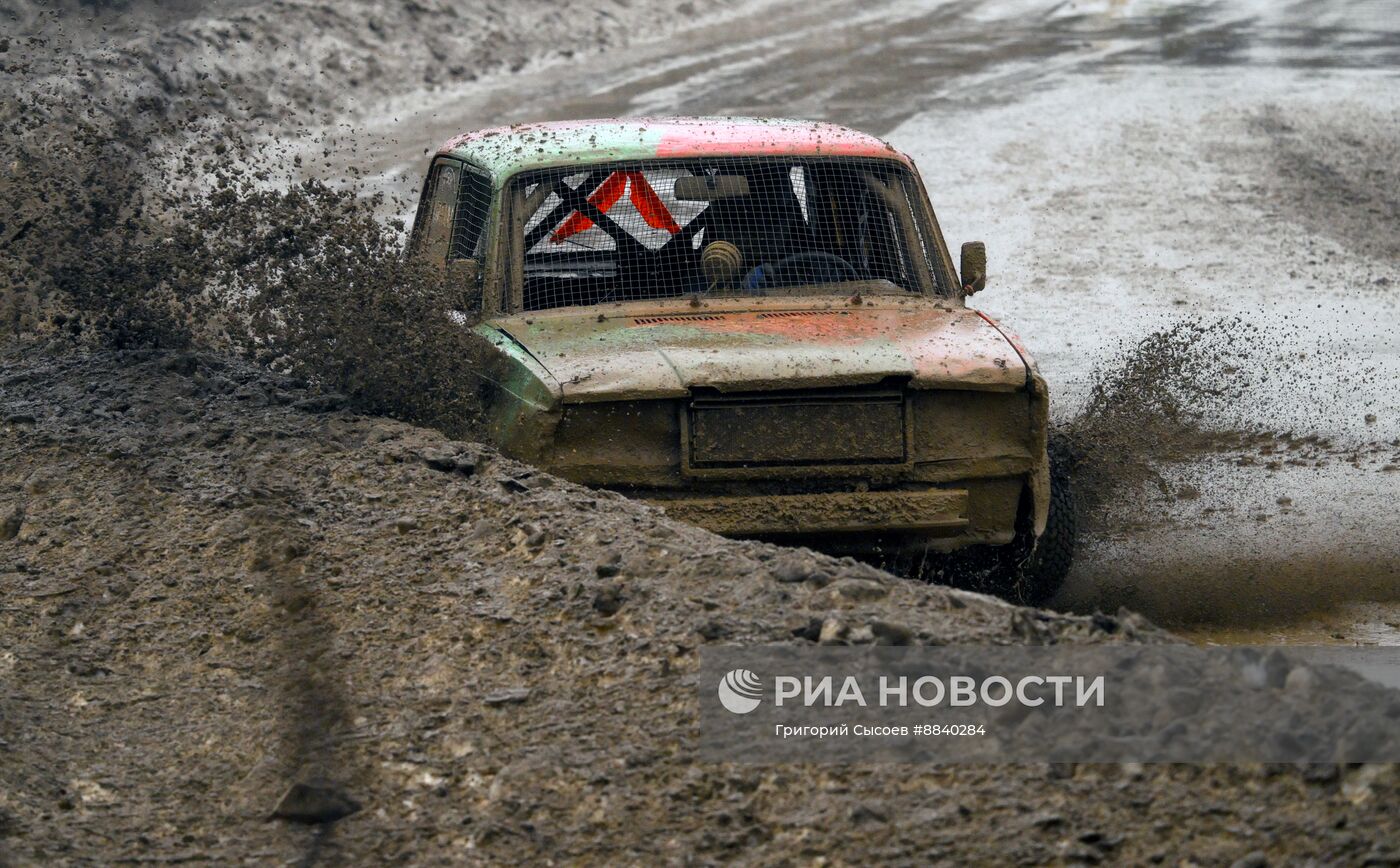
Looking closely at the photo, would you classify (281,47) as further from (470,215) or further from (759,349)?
(759,349)

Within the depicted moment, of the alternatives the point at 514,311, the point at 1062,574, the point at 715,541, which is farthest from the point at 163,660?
the point at 1062,574

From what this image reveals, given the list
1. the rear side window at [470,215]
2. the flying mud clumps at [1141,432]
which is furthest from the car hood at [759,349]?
the flying mud clumps at [1141,432]

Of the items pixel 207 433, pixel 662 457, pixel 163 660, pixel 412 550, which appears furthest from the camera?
pixel 207 433

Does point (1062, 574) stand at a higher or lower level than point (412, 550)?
lower

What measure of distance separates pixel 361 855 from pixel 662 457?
209cm

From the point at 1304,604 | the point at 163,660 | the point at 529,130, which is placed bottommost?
the point at 1304,604

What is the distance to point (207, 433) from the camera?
6.03 meters

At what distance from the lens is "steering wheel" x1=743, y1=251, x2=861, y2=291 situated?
21.4 ft

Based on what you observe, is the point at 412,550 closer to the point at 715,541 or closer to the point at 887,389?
the point at 715,541

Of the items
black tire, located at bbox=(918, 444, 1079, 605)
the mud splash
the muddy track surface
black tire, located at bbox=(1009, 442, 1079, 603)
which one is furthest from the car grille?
the mud splash

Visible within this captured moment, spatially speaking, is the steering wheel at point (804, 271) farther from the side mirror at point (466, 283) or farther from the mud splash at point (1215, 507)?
the mud splash at point (1215, 507)

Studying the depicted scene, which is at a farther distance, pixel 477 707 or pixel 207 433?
pixel 207 433

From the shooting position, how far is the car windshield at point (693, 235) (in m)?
6.44

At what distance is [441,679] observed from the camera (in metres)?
4.34
